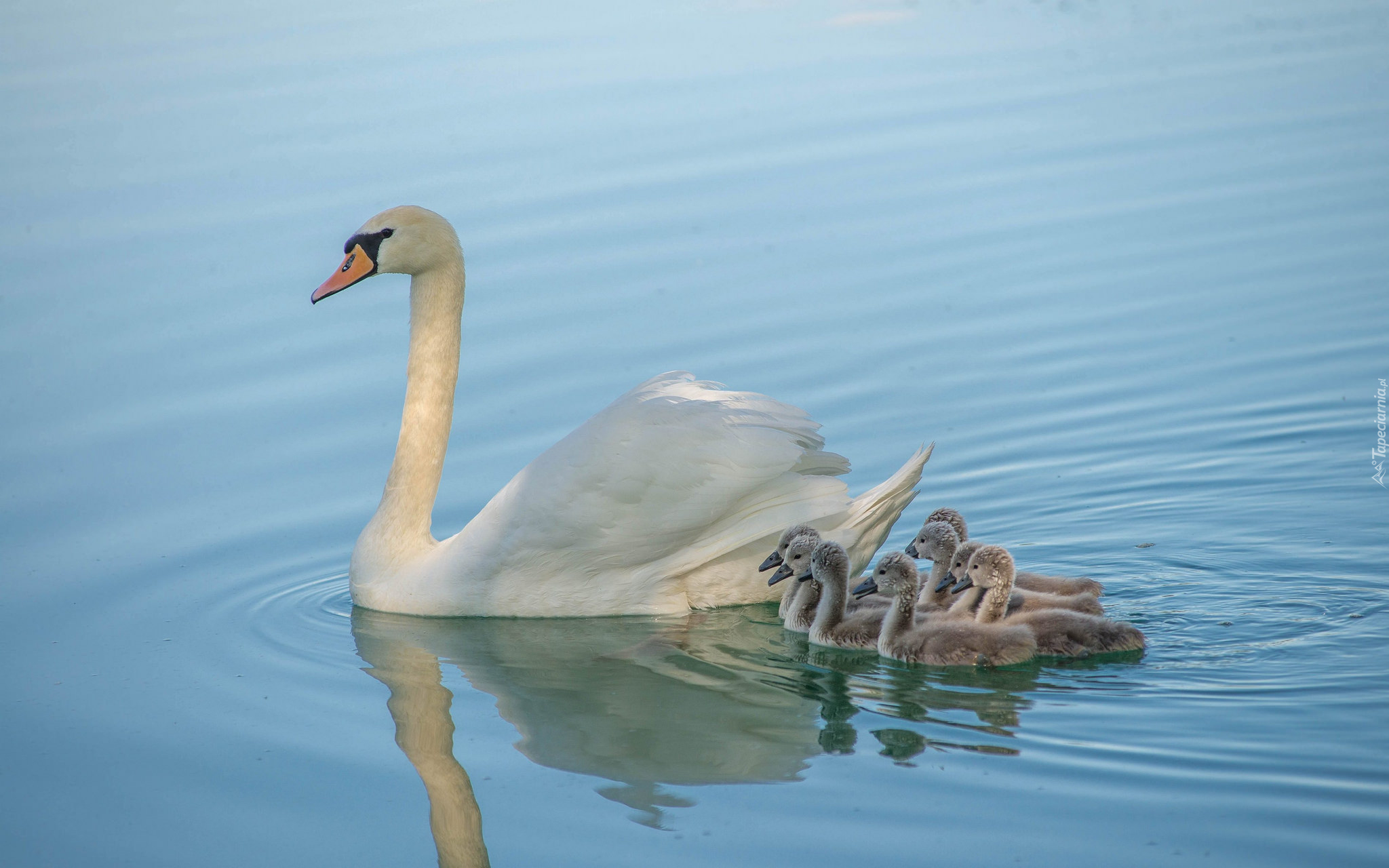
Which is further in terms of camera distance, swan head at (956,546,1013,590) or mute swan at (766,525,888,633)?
mute swan at (766,525,888,633)

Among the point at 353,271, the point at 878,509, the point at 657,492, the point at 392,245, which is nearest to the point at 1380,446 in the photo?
the point at 878,509

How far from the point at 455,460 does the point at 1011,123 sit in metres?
8.11

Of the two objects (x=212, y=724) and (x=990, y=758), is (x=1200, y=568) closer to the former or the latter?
(x=990, y=758)

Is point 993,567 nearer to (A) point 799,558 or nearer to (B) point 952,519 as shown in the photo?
(B) point 952,519

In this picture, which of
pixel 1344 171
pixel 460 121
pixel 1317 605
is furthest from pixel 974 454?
pixel 460 121

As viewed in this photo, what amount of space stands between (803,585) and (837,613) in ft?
0.89

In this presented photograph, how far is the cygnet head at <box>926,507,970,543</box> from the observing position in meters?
6.52

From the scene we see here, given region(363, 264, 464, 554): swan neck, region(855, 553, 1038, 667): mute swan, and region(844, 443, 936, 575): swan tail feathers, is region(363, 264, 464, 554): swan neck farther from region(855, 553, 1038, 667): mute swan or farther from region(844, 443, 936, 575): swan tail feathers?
region(855, 553, 1038, 667): mute swan

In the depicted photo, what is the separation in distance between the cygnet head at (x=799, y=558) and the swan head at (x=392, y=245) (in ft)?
7.28

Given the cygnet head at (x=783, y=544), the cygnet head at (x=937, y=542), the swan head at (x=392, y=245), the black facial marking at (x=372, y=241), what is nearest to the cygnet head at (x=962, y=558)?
the cygnet head at (x=937, y=542)

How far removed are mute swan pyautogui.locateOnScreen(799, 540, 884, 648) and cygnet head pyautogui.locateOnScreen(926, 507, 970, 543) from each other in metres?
0.50

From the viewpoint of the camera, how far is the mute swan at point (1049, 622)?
5664mm

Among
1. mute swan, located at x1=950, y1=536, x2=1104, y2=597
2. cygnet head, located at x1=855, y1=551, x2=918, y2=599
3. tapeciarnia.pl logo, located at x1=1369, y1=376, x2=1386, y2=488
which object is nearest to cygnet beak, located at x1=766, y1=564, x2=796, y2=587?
cygnet head, located at x1=855, y1=551, x2=918, y2=599

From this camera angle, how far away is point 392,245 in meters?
7.25
